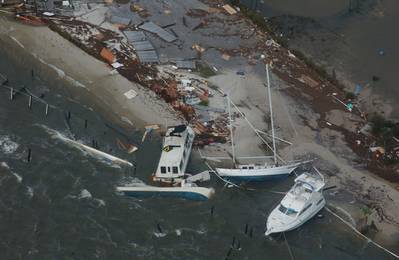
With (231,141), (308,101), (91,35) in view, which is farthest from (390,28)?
(91,35)

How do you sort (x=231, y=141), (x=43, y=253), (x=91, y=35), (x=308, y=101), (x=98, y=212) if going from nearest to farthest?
(x=43, y=253) < (x=98, y=212) < (x=231, y=141) < (x=308, y=101) < (x=91, y=35)

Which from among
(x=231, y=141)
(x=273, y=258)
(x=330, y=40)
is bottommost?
(x=273, y=258)

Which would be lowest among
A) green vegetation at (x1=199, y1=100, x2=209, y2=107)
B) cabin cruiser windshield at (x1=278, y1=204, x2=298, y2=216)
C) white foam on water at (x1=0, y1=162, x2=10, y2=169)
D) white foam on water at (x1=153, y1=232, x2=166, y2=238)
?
white foam on water at (x1=153, y1=232, x2=166, y2=238)

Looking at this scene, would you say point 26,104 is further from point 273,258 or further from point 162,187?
point 273,258

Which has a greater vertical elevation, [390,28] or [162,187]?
[390,28]

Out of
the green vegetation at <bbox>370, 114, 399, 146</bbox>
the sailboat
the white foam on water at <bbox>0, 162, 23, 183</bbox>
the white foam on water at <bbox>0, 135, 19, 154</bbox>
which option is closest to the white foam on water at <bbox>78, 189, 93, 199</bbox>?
the white foam on water at <bbox>0, 162, 23, 183</bbox>

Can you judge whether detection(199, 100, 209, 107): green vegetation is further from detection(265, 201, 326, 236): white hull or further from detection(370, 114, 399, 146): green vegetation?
detection(370, 114, 399, 146): green vegetation

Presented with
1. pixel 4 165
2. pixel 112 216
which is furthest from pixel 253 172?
pixel 4 165
